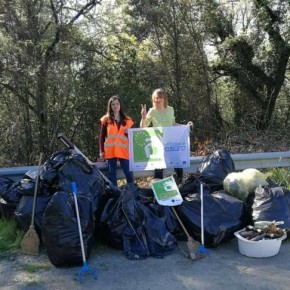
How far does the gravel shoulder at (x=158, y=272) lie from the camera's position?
4.19m

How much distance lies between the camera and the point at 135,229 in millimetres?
5035

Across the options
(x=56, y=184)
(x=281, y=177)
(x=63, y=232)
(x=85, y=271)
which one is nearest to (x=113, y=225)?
(x=63, y=232)

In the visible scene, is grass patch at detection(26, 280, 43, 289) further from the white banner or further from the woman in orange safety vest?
the white banner

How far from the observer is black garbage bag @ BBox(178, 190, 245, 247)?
5.05 metres

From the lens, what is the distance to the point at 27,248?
16.5 feet

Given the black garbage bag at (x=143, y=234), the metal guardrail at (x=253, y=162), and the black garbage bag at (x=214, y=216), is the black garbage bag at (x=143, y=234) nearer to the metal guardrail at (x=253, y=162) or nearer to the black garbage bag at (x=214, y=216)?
the black garbage bag at (x=214, y=216)

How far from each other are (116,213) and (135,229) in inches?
11.3

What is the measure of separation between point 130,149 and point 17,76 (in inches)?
188

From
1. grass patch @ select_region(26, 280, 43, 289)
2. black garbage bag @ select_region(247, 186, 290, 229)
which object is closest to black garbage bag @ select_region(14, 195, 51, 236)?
grass patch @ select_region(26, 280, 43, 289)

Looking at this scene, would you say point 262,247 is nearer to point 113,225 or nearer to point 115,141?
point 113,225

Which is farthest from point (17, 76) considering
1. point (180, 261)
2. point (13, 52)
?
point (180, 261)

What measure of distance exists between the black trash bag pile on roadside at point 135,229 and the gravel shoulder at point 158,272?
11cm

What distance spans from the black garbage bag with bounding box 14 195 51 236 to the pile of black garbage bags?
11mm

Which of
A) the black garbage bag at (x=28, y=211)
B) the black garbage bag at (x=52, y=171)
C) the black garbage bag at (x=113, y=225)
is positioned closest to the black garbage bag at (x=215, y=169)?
the black garbage bag at (x=113, y=225)
